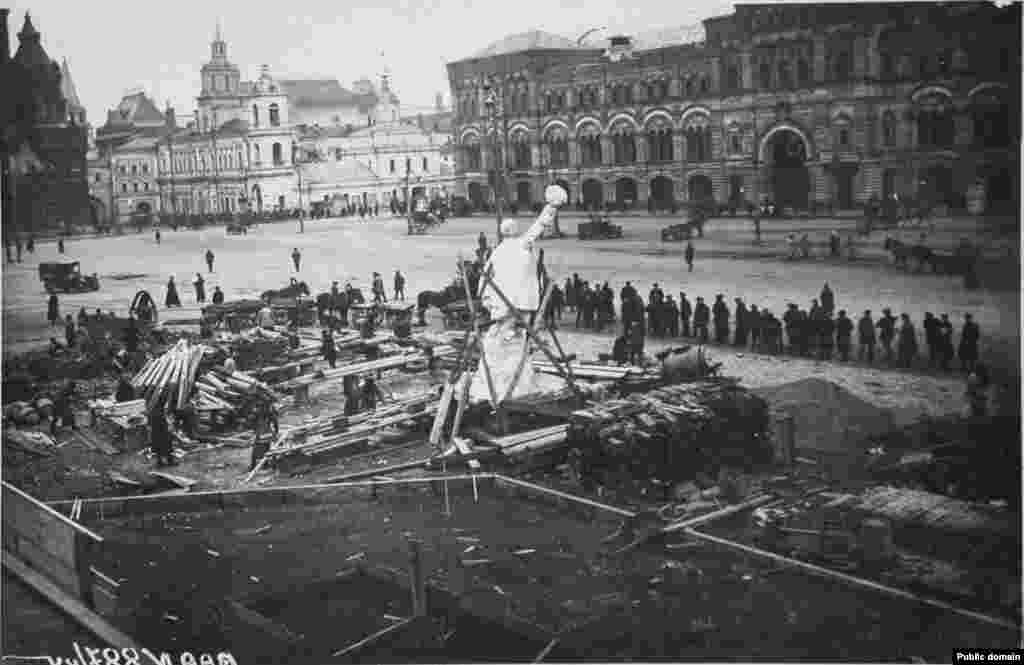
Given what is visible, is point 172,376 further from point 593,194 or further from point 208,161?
point 593,194

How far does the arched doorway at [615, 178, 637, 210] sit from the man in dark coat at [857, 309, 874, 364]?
3377mm

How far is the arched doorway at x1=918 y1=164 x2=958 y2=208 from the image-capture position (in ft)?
34.0

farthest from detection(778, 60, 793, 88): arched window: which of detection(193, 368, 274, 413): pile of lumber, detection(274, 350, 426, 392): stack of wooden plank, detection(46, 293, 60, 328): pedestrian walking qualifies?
detection(46, 293, 60, 328): pedestrian walking

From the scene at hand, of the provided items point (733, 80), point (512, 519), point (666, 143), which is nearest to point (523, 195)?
point (666, 143)

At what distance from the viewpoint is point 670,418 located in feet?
31.9

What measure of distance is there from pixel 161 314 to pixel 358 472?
5848 mm

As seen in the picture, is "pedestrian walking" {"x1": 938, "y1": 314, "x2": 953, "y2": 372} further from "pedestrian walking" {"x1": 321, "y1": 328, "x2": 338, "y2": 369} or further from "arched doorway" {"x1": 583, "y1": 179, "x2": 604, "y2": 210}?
"pedestrian walking" {"x1": 321, "y1": 328, "x2": 338, "y2": 369}

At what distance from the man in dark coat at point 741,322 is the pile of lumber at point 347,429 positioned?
4205 mm

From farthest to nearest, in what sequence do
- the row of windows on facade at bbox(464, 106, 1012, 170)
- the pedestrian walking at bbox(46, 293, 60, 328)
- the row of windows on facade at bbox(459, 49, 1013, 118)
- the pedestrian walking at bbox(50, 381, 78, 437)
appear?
1. the pedestrian walking at bbox(46, 293, 60, 328)
2. the pedestrian walking at bbox(50, 381, 78, 437)
3. the row of windows on facade at bbox(464, 106, 1012, 170)
4. the row of windows on facade at bbox(459, 49, 1013, 118)

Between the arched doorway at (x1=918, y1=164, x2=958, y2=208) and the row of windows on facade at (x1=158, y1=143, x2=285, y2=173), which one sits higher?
the row of windows on facade at (x1=158, y1=143, x2=285, y2=173)

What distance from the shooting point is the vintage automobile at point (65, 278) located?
12.4 metres

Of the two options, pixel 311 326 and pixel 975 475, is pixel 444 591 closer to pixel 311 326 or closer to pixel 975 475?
pixel 975 475

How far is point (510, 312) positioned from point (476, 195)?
13.2 feet

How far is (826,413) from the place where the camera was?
36.9ft
